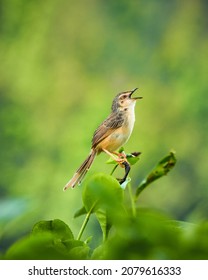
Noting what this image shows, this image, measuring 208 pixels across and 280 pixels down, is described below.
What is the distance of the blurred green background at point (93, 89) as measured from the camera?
6.98ft

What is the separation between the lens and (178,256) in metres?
0.17

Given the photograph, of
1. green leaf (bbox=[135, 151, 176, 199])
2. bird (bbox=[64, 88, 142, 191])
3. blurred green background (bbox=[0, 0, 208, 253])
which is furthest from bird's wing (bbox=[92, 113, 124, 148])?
blurred green background (bbox=[0, 0, 208, 253])

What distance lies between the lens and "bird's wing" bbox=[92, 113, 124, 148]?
0.74 m

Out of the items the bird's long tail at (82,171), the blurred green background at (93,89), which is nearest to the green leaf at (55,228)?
the bird's long tail at (82,171)

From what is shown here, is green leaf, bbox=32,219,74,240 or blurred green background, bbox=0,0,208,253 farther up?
blurred green background, bbox=0,0,208,253

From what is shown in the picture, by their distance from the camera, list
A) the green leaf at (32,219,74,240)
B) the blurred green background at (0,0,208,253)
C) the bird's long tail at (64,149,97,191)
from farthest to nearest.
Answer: the blurred green background at (0,0,208,253) < the bird's long tail at (64,149,97,191) < the green leaf at (32,219,74,240)

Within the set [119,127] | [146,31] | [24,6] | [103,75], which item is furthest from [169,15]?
[119,127]

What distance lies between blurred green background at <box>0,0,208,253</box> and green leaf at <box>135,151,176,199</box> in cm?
167

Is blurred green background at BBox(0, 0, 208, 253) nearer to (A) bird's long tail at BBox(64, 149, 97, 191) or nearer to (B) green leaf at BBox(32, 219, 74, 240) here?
(A) bird's long tail at BBox(64, 149, 97, 191)

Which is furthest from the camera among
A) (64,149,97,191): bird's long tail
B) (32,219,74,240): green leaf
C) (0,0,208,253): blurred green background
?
(0,0,208,253): blurred green background

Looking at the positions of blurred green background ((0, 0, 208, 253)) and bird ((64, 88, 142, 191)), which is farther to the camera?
blurred green background ((0, 0, 208, 253))

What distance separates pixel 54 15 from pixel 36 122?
46 cm

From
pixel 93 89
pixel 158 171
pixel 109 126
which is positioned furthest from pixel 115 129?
pixel 93 89

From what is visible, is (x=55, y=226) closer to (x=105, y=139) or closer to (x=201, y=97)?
(x=105, y=139)
